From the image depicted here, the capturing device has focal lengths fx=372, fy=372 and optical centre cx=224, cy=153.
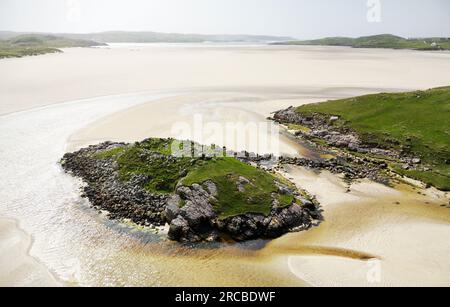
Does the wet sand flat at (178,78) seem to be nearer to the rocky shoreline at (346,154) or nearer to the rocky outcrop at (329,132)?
the rocky outcrop at (329,132)

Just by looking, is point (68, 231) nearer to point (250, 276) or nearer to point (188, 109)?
point (250, 276)

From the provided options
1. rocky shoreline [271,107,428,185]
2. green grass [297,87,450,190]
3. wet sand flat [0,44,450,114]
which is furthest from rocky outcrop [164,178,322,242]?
wet sand flat [0,44,450,114]

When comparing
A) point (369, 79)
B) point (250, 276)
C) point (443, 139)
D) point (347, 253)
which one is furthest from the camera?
point (369, 79)

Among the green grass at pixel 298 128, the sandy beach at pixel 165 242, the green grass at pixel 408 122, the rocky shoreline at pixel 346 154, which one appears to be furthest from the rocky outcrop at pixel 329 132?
the sandy beach at pixel 165 242

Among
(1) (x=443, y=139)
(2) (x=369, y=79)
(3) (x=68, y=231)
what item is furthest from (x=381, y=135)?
(2) (x=369, y=79)

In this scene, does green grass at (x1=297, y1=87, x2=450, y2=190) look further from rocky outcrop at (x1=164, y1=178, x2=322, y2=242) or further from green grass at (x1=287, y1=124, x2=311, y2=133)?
rocky outcrop at (x1=164, y1=178, x2=322, y2=242)
